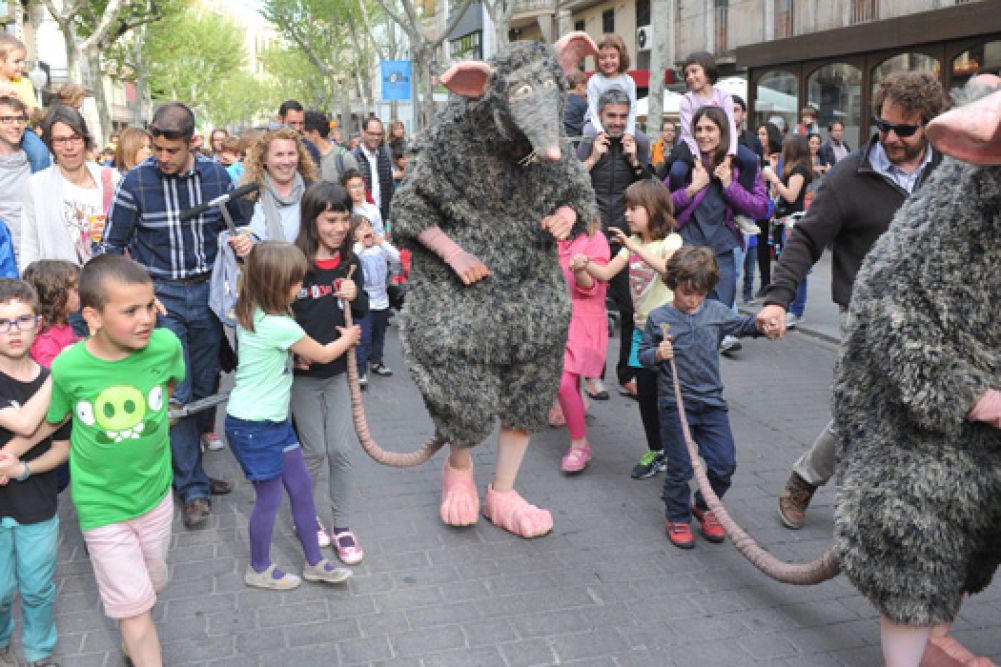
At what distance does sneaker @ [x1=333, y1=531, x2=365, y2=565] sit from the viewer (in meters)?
4.02

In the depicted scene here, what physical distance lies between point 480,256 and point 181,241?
1556mm

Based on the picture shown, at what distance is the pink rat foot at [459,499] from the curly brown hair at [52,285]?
189cm

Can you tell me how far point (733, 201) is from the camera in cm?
608

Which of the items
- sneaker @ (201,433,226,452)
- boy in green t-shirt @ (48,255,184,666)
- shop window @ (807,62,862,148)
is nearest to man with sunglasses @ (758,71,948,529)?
boy in green t-shirt @ (48,255,184,666)

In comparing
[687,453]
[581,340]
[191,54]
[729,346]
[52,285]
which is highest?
[191,54]

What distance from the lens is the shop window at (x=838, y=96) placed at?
1795 centimetres

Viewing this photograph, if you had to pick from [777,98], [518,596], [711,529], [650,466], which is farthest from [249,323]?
[777,98]

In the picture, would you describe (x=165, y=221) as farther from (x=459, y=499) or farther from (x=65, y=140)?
(x=459, y=499)

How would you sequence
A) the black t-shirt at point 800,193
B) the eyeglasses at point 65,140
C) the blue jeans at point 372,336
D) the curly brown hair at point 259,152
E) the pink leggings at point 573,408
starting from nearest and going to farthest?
1. the eyeglasses at point 65,140
2. the curly brown hair at point 259,152
3. the pink leggings at point 573,408
4. the blue jeans at point 372,336
5. the black t-shirt at point 800,193

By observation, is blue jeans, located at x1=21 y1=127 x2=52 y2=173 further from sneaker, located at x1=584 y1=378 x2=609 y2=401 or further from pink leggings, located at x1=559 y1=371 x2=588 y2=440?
sneaker, located at x1=584 y1=378 x2=609 y2=401

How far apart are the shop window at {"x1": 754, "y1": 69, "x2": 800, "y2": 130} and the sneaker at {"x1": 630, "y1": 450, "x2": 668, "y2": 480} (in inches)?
637

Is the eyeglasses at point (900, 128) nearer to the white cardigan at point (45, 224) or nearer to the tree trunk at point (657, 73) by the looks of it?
the white cardigan at point (45, 224)

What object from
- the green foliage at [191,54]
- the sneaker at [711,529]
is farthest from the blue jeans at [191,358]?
the green foliage at [191,54]

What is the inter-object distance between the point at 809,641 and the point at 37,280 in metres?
3.40
